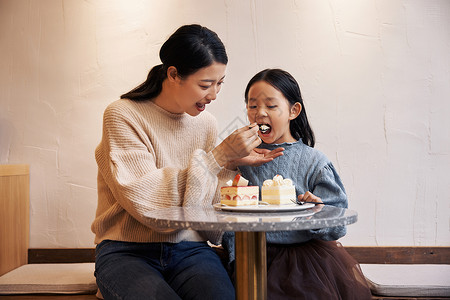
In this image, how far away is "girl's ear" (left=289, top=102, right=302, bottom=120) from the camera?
2078 mm

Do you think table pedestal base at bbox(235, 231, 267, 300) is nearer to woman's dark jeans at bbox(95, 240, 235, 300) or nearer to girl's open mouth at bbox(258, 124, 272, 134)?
woman's dark jeans at bbox(95, 240, 235, 300)

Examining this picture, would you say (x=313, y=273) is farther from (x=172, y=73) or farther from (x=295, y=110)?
(x=172, y=73)

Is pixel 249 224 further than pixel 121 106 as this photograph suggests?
No

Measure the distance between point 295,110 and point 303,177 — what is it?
33 cm

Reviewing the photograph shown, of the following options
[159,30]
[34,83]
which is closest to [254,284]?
[159,30]

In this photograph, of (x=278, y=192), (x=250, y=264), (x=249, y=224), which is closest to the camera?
(x=249, y=224)

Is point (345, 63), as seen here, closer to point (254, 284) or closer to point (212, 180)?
point (212, 180)

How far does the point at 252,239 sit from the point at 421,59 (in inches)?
71.4

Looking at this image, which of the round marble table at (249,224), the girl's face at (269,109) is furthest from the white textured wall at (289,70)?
the round marble table at (249,224)

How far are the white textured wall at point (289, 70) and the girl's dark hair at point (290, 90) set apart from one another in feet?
1.83

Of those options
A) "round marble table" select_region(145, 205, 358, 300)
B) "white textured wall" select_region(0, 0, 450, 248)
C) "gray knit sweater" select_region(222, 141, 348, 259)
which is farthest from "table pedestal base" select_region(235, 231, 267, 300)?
"white textured wall" select_region(0, 0, 450, 248)

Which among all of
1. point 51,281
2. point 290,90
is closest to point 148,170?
point 290,90

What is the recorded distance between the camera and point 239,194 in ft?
4.79

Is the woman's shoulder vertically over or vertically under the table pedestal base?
over
